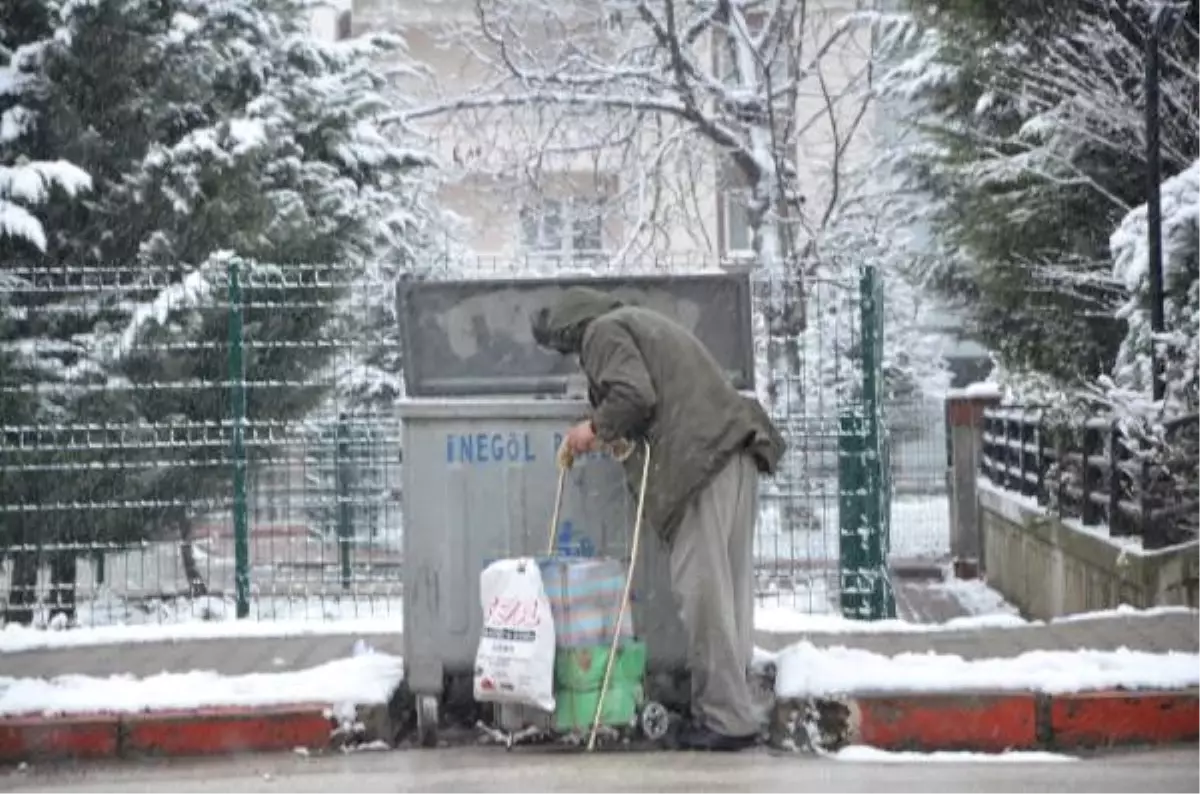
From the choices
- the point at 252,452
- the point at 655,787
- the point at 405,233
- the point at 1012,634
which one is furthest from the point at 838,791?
the point at 405,233

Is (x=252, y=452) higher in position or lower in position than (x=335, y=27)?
lower

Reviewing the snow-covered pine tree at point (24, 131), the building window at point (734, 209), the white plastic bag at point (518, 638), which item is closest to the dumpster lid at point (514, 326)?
the white plastic bag at point (518, 638)

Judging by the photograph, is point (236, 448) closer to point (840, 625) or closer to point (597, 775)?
point (840, 625)

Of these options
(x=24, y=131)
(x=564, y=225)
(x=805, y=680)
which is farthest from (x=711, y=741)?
(x=564, y=225)

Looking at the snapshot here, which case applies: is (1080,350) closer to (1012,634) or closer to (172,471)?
(1012,634)

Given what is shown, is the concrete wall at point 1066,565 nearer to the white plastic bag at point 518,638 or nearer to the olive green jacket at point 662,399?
the olive green jacket at point 662,399

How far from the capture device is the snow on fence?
29.8 feet

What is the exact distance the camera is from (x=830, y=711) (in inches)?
266

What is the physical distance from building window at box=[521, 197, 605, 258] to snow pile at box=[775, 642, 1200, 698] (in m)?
13.1

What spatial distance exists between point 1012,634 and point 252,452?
4.28 meters

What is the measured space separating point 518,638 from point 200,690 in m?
1.72

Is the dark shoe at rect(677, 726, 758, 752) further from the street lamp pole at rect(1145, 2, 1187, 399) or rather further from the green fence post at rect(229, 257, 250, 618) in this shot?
the street lamp pole at rect(1145, 2, 1187, 399)

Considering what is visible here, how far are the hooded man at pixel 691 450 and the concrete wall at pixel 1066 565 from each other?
3913mm

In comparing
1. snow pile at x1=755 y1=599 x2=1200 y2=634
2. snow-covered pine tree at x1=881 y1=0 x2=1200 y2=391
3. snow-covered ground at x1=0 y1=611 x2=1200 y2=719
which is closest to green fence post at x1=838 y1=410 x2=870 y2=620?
snow pile at x1=755 y1=599 x2=1200 y2=634
